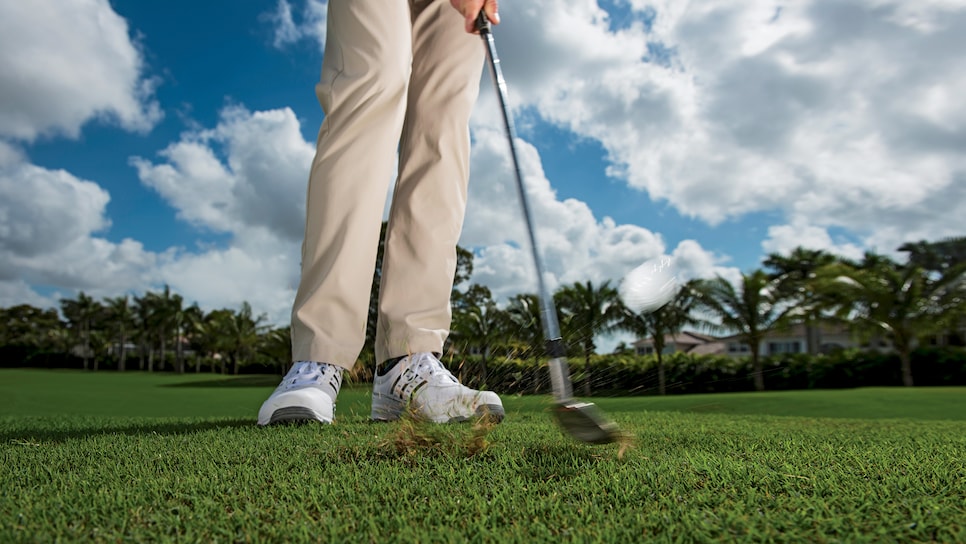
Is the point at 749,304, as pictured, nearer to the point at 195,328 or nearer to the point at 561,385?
the point at 561,385

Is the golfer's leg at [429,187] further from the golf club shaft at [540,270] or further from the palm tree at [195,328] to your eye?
the palm tree at [195,328]

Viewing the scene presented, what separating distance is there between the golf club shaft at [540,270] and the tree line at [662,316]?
0.72 ft

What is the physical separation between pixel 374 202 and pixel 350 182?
118 mm

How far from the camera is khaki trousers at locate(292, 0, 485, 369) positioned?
Answer: 2.56 metres

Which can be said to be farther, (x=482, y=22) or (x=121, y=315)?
(x=121, y=315)

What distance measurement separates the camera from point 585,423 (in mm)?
1502

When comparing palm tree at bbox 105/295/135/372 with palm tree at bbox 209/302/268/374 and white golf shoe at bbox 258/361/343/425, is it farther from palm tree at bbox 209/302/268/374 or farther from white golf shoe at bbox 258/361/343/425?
white golf shoe at bbox 258/361/343/425

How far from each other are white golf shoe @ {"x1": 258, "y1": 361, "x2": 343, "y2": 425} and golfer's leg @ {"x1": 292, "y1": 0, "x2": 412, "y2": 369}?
0.05m

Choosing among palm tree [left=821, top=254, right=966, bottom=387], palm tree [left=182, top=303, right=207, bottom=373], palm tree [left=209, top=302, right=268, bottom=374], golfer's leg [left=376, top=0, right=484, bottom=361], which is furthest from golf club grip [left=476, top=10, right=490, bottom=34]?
palm tree [left=182, top=303, right=207, bottom=373]

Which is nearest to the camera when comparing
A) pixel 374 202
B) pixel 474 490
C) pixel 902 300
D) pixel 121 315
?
pixel 474 490

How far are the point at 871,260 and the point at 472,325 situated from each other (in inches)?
1265

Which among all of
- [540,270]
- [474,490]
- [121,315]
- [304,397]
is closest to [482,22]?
[540,270]

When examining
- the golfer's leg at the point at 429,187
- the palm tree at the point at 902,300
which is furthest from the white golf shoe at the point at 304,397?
the palm tree at the point at 902,300

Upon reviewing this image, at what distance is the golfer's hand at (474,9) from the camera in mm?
2488
